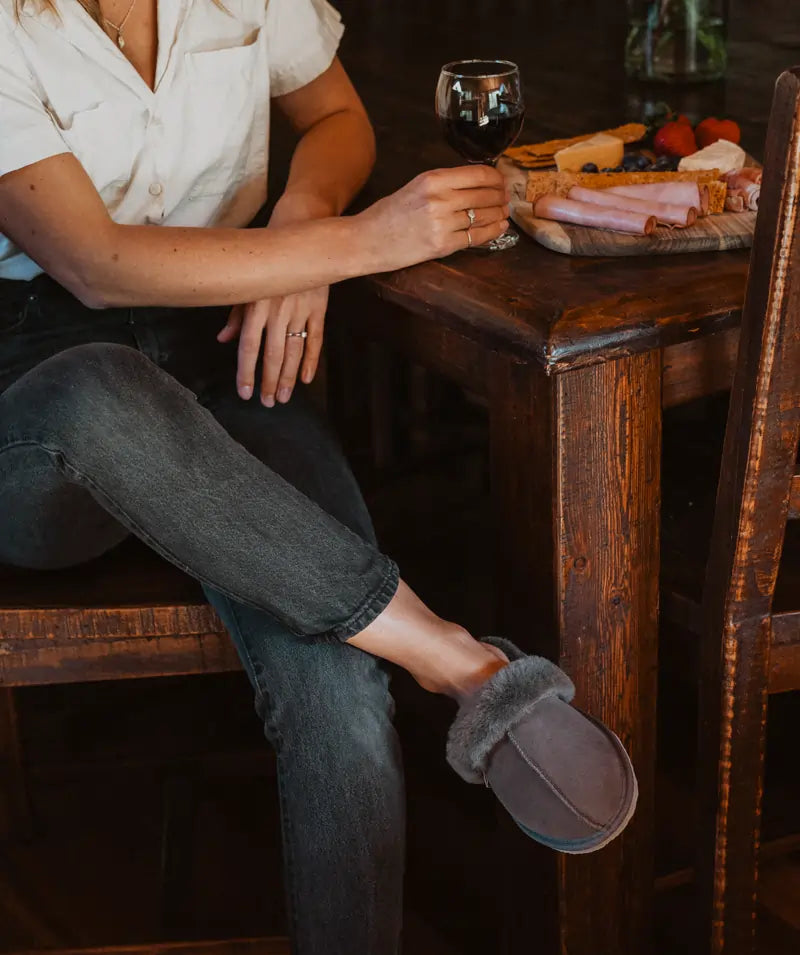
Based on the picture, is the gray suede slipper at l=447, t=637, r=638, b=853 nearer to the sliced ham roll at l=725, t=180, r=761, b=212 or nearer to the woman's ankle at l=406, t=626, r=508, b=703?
the woman's ankle at l=406, t=626, r=508, b=703

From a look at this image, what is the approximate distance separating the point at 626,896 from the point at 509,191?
0.73 m

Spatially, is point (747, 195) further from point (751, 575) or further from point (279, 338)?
point (279, 338)

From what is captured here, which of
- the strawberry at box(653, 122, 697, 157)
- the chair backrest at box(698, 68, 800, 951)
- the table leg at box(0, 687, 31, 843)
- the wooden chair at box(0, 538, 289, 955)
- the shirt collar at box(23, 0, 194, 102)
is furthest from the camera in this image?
the table leg at box(0, 687, 31, 843)

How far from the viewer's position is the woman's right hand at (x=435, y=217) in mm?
1245

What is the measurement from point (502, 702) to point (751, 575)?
0.81ft

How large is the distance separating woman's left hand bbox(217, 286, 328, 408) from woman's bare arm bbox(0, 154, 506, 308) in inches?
1.7

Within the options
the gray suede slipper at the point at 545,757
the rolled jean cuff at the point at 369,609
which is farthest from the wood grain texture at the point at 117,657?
the gray suede slipper at the point at 545,757

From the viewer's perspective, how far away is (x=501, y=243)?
127cm

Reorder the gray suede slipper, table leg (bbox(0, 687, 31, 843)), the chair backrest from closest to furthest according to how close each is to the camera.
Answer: the chair backrest < the gray suede slipper < table leg (bbox(0, 687, 31, 843))

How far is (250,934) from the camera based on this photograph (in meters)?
1.66

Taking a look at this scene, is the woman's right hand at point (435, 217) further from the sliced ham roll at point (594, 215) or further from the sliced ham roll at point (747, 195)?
the sliced ham roll at point (747, 195)

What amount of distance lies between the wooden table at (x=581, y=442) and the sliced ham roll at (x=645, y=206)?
48 mm

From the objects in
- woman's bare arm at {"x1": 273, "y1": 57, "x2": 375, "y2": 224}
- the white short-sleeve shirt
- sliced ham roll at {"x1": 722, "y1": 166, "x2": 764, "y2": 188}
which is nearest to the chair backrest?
sliced ham roll at {"x1": 722, "y1": 166, "x2": 764, "y2": 188}

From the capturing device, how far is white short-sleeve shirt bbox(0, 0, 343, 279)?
1316mm
